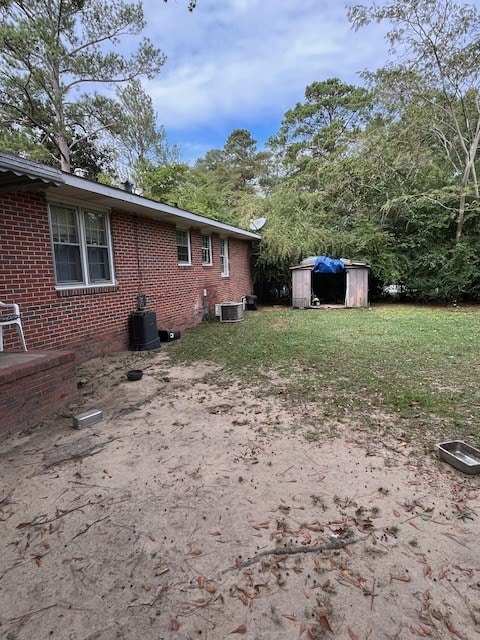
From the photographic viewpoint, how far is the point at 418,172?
13.5 meters

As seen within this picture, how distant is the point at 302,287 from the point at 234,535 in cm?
1154

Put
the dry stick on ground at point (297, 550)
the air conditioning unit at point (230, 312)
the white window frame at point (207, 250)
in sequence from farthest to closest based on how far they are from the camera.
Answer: the white window frame at point (207, 250) < the air conditioning unit at point (230, 312) < the dry stick on ground at point (297, 550)

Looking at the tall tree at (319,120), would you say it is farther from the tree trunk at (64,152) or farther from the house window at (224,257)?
the tree trunk at (64,152)

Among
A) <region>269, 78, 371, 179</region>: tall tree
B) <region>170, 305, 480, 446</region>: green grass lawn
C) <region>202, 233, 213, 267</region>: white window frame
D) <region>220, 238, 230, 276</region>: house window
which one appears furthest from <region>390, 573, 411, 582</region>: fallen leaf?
<region>269, 78, 371, 179</region>: tall tree

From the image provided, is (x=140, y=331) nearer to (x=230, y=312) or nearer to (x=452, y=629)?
(x=230, y=312)

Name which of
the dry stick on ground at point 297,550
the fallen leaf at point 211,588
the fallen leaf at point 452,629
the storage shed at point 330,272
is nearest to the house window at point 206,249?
the storage shed at point 330,272

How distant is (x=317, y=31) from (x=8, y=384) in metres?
9.63

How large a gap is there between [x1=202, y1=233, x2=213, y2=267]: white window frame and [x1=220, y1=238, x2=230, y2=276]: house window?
0.97m

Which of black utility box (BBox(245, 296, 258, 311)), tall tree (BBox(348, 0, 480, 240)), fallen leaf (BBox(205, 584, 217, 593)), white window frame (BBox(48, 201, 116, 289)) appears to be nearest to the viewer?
fallen leaf (BBox(205, 584, 217, 593))

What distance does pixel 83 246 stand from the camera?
5.59 metres

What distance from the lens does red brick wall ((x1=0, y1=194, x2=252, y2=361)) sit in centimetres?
443

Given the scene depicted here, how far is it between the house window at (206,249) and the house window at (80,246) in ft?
14.6

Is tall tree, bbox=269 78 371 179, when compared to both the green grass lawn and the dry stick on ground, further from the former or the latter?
the dry stick on ground

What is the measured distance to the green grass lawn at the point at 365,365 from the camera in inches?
140
